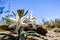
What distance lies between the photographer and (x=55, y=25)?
9.29m

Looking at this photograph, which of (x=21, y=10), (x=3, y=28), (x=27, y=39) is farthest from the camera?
(x=3, y=28)

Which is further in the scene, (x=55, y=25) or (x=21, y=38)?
(x=55, y=25)

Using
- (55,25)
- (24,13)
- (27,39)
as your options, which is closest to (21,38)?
(24,13)

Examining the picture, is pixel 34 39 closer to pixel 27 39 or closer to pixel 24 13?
pixel 27 39

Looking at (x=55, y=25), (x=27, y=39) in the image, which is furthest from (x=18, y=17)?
(x=55, y=25)

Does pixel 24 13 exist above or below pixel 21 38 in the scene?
above

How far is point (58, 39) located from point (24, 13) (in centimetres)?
388

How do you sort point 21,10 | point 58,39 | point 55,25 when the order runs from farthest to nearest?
point 55,25
point 58,39
point 21,10

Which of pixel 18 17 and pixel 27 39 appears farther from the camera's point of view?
pixel 27 39

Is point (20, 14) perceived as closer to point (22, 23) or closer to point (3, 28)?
point (22, 23)

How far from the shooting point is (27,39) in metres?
4.88

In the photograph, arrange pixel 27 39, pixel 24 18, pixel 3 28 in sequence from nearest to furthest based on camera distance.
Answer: pixel 24 18, pixel 27 39, pixel 3 28

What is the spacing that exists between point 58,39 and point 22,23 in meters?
3.84

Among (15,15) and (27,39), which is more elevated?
(15,15)
